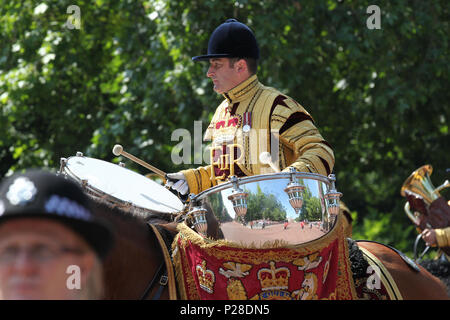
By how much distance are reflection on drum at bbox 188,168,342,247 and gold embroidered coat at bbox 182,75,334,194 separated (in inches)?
16.0

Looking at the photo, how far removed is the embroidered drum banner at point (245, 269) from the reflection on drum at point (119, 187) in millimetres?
307

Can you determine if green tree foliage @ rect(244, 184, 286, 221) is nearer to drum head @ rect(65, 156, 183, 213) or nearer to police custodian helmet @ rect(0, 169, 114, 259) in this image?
drum head @ rect(65, 156, 183, 213)

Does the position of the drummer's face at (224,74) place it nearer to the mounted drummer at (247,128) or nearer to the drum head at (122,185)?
the mounted drummer at (247,128)

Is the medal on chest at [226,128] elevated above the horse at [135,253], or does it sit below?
above

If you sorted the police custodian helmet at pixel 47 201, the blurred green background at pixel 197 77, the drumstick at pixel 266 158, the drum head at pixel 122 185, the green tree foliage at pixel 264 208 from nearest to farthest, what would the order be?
1. the police custodian helmet at pixel 47 201
2. the green tree foliage at pixel 264 208
3. the drum head at pixel 122 185
4. the drumstick at pixel 266 158
5. the blurred green background at pixel 197 77

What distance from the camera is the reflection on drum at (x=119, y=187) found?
3.06 m

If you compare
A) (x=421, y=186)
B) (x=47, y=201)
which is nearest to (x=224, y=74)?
(x=47, y=201)

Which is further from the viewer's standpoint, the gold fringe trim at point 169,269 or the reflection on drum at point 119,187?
the reflection on drum at point 119,187

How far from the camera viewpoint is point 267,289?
2.89m

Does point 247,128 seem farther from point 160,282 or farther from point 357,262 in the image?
point 160,282

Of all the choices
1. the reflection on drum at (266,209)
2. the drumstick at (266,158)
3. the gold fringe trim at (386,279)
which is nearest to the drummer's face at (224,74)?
the drumstick at (266,158)

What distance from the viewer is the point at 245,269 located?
2.87 m

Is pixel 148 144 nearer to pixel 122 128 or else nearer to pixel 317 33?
pixel 122 128

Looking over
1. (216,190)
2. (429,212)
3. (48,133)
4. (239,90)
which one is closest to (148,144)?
(48,133)
